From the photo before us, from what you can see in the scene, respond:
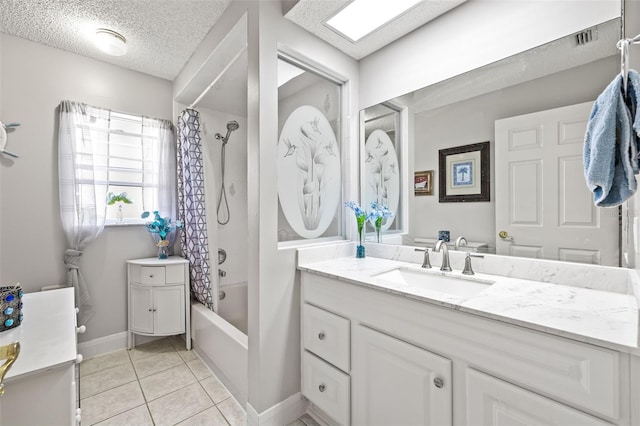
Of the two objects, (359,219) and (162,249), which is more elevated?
(359,219)

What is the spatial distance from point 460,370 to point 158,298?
238cm

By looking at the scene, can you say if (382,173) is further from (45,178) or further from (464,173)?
(45,178)

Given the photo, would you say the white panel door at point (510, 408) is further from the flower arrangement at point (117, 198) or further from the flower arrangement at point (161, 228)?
the flower arrangement at point (117, 198)

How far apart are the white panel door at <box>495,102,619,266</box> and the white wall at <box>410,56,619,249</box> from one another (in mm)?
45

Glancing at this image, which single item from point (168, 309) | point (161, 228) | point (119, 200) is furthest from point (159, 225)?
point (168, 309)

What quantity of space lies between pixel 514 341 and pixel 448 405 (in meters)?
0.36

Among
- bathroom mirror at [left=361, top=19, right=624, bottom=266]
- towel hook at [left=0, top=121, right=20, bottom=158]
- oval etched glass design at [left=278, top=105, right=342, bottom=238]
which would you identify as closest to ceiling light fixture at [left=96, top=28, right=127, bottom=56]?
towel hook at [left=0, top=121, right=20, bottom=158]

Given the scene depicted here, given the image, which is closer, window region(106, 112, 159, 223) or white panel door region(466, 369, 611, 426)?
white panel door region(466, 369, 611, 426)

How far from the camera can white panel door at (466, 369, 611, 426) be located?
2.52 feet

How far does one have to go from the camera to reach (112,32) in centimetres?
200

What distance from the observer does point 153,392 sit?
6.18ft

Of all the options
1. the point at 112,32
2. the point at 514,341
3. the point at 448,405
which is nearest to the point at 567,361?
the point at 514,341

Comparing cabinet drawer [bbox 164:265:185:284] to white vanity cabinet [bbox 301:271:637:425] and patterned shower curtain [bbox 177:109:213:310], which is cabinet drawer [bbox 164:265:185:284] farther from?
white vanity cabinet [bbox 301:271:637:425]

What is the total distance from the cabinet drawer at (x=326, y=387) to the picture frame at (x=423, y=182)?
1.15 m
